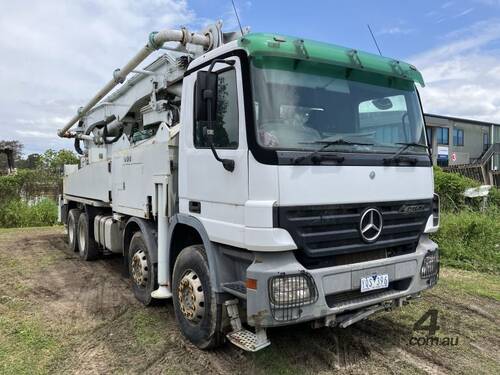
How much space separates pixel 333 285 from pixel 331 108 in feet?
4.87

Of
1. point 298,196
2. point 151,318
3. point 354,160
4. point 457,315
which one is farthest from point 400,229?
point 151,318

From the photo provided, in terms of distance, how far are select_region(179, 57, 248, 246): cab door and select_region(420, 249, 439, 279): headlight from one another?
1875 millimetres

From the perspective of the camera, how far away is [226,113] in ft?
12.6

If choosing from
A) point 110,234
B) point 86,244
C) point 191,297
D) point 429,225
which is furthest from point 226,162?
point 86,244

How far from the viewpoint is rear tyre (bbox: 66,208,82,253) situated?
379 inches

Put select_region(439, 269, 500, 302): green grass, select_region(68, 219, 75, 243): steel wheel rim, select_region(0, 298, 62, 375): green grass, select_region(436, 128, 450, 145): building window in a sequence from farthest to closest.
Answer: select_region(436, 128, 450, 145): building window
select_region(68, 219, 75, 243): steel wheel rim
select_region(439, 269, 500, 302): green grass
select_region(0, 298, 62, 375): green grass

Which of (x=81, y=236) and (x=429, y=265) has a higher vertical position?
(x=429, y=265)

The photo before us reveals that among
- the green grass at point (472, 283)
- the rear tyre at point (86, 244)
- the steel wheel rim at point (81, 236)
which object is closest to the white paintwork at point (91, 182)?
the rear tyre at point (86, 244)

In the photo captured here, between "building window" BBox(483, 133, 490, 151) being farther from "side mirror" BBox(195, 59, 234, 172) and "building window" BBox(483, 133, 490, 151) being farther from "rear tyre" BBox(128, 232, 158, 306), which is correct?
"side mirror" BBox(195, 59, 234, 172)

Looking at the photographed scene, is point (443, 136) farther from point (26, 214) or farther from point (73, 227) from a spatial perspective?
point (73, 227)

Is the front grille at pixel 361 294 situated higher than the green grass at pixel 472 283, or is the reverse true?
the front grille at pixel 361 294

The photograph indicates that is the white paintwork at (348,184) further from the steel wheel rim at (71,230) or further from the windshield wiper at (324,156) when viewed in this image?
the steel wheel rim at (71,230)

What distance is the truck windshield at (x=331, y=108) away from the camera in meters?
3.53

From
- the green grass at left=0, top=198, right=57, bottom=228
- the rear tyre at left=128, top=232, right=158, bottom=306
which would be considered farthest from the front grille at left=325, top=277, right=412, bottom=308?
the green grass at left=0, top=198, right=57, bottom=228
